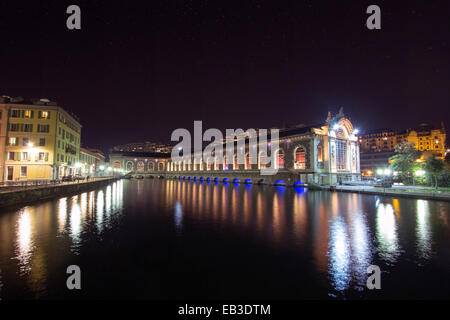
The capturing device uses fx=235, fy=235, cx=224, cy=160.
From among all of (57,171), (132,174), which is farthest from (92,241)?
(132,174)

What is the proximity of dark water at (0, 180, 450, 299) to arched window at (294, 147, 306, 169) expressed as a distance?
119 feet

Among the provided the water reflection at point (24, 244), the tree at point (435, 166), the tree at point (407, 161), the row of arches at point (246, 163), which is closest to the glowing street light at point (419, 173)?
the tree at point (407, 161)

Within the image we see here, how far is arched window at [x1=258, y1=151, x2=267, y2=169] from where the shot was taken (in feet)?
198

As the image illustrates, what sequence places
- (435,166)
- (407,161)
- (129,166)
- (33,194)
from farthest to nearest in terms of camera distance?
1. (129,166)
2. (407,161)
3. (435,166)
4. (33,194)

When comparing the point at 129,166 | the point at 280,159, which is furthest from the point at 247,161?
the point at 129,166

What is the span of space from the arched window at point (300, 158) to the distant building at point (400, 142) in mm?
73263

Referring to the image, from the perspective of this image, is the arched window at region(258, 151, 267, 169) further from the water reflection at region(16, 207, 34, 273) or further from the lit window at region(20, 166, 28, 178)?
the water reflection at region(16, 207, 34, 273)

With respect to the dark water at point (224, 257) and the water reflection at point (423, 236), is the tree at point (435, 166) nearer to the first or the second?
the water reflection at point (423, 236)

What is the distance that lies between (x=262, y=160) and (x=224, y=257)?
53.0m

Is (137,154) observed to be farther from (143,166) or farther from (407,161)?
(407,161)

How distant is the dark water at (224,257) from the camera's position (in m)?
6.56

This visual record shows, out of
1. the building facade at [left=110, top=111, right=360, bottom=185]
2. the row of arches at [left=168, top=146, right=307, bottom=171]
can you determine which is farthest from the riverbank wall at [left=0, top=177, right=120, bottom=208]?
the row of arches at [left=168, top=146, right=307, bottom=171]

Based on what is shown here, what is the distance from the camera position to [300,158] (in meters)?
52.6
